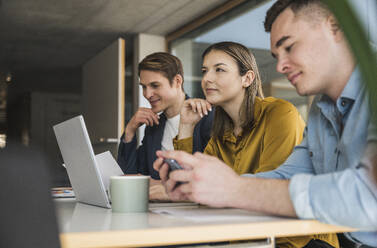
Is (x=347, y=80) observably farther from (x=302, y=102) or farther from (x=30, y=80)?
(x=30, y=80)

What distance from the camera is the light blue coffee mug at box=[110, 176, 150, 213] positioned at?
3.55 feet

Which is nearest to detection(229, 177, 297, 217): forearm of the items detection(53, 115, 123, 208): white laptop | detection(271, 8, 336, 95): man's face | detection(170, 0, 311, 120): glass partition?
detection(271, 8, 336, 95): man's face

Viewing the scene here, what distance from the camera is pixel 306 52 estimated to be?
1.08 meters

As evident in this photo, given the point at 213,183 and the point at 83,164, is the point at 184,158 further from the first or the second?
the point at 83,164

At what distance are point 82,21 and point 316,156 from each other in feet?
13.4

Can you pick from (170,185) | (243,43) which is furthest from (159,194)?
(243,43)

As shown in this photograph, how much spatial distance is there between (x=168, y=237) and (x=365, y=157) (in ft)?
1.36

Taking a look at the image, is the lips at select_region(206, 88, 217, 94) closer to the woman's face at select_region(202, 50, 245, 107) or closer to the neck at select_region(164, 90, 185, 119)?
the woman's face at select_region(202, 50, 245, 107)

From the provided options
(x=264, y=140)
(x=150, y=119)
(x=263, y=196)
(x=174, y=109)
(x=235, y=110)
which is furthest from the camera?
(x=174, y=109)

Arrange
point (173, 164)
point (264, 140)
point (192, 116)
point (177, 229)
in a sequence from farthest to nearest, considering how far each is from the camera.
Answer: point (192, 116) → point (264, 140) → point (173, 164) → point (177, 229)

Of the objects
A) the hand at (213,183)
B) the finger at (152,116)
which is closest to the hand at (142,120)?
the finger at (152,116)

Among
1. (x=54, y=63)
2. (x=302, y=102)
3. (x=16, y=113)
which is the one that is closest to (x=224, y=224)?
(x=302, y=102)

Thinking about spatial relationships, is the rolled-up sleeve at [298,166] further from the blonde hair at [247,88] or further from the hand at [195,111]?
the hand at [195,111]

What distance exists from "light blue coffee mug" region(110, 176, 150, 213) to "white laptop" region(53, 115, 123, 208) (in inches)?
4.9
